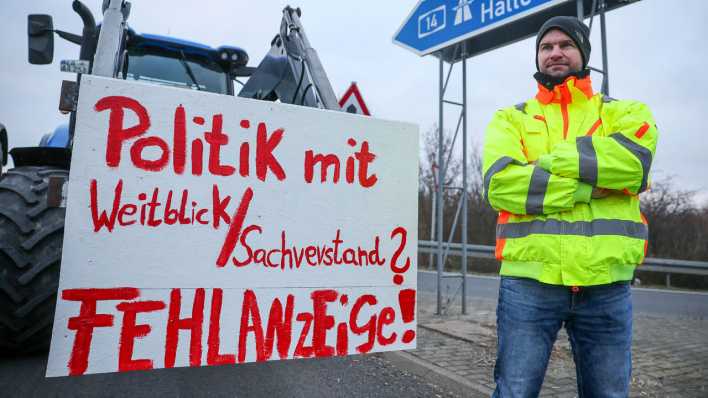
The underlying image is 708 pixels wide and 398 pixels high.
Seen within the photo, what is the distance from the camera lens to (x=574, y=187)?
5.70 ft

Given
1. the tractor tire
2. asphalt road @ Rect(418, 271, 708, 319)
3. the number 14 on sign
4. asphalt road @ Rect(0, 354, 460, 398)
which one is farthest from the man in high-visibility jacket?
asphalt road @ Rect(418, 271, 708, 319)

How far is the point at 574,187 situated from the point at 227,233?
1299 millimetres

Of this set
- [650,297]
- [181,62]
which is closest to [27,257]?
[181,62]

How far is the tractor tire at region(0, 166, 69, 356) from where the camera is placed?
118 inches

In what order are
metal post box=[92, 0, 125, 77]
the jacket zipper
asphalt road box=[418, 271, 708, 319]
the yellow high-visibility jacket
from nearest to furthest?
the yellow high-visibility jacket < the jacket zipper < metal post box=[92, 0, 125, 77] < asphalt road box=[418, 271, 708, 319]

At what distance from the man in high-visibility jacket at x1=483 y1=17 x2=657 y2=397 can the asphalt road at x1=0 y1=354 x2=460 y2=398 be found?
5.37ft

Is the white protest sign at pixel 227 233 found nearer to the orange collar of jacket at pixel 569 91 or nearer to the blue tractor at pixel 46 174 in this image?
the orange collar of jacket at pixel 569 91

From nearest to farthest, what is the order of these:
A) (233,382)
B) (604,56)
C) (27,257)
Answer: (27,257), (233,382), (604,56)

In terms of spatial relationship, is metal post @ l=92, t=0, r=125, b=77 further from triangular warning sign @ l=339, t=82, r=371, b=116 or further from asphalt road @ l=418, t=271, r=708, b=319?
asphalt road @ l=418, t=271, r=708, b=319

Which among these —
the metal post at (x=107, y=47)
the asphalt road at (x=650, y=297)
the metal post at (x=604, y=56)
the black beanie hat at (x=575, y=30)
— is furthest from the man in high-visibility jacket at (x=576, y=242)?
the asphalt road at (x=650, y=297)

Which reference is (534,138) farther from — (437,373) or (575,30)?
(437,373)

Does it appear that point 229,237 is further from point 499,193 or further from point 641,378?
point 641,378

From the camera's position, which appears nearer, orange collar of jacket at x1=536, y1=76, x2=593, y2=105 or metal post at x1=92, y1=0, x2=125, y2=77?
orange collar of jacket at x1=536, y1=76, x2=593, y2=105

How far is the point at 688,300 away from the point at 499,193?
10935 mm
